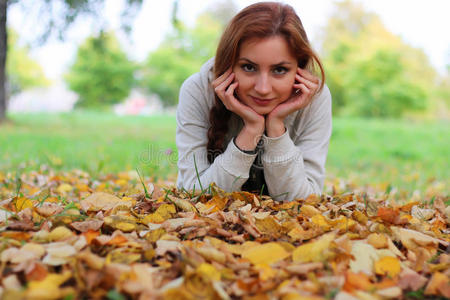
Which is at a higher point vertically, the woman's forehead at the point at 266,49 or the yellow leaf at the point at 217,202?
the woman's forehead at the point at 266,49

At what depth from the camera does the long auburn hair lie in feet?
7.18

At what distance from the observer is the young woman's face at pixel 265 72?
2186mm

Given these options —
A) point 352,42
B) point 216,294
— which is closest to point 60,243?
point 216,294

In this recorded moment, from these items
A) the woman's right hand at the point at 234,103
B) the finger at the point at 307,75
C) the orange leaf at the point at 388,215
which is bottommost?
the orange leaf at the point at 388,215

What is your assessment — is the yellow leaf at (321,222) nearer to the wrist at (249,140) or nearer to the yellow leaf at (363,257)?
the yellow leaf at (363,257)

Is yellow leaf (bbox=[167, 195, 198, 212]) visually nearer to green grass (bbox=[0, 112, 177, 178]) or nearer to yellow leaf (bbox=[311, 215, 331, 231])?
yellow leaf (bbox=[311, 215, 331, 231])

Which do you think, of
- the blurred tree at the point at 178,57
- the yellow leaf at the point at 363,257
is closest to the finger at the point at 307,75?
the yellow leaf at the point at 363,257

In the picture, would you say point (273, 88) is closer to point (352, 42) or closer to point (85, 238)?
point (85, 238)

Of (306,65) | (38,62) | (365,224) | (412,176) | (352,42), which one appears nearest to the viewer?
(365,224)

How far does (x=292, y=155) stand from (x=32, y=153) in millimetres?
4293

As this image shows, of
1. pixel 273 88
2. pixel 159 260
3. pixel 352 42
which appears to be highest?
pixel 352 42

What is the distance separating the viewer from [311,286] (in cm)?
120

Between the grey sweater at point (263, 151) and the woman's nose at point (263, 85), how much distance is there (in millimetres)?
269

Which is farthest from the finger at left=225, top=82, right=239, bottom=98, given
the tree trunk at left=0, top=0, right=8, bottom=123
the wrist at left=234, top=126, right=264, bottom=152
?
the tree trunk at left=0, top=0, right=8, bottom=123
